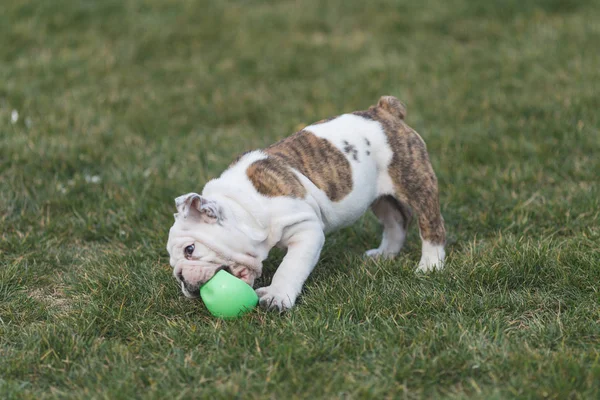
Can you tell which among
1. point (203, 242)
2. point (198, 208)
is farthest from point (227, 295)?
point (198, 208)

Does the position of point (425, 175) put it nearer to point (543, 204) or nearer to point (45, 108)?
point (543, 204)

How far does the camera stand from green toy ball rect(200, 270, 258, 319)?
4.27 metres

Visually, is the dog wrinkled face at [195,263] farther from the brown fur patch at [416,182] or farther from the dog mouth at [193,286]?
the brown fur patch at [416,182]

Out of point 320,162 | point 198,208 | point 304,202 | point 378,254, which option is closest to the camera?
point 198,208

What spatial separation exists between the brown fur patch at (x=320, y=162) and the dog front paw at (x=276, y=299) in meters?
0.75

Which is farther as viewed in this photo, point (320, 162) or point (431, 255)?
point (431, 255)

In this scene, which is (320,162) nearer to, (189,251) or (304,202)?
(304,202)

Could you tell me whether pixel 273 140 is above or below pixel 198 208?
below

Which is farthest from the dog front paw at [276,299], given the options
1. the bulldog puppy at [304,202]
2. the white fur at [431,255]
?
the white fur at [431,255]

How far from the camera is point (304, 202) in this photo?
182 inches

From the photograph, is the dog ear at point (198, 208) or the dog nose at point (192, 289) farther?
the dog nose at point (192, 289)

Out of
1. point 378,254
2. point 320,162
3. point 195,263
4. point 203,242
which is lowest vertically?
point 378,254

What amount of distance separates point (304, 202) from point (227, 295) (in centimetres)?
77

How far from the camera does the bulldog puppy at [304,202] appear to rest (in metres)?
4.31
